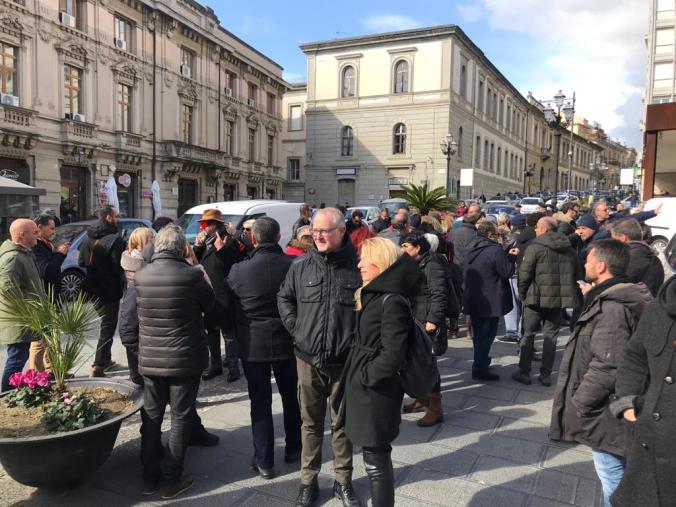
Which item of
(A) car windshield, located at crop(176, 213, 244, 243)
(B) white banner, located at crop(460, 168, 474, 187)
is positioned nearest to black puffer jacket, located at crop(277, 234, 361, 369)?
(A) car windshield, located at crop(176, 213, 244, 243)

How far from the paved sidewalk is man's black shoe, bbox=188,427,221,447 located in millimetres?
56

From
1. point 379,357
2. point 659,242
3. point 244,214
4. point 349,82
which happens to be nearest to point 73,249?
point 244,214

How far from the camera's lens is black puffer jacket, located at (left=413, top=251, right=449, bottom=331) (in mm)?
4555

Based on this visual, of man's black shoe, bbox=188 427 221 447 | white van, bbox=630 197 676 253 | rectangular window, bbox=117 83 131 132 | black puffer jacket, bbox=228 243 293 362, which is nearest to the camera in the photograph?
black puffer jacket, bbox=228 243 293 362

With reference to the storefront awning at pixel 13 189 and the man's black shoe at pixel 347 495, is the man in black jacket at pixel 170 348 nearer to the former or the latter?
the man's black shoe at pixel 347 495

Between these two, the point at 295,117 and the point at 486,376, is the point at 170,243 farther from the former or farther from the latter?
the point at 295,117

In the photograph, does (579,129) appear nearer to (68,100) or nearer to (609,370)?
(68,100)

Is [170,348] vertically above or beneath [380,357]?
beneath

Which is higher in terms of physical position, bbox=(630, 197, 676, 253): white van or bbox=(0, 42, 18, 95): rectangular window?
bbox=(0, 42, 18, 95): rectangular window

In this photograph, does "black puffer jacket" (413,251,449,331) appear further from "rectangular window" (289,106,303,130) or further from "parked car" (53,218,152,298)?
"rectangular window" (289,106,303,130)

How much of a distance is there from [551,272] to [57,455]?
4.76 m

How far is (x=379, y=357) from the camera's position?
8.80 feet

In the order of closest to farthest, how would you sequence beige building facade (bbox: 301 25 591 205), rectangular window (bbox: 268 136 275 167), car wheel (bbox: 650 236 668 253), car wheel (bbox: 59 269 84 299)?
car wheel (bbox: 59 269 84 299)
car wheel (bbox: 650 236 668 253)
rectangular window (bbox: 268 136 275 167)
beige building facade (bbox: 301 25 591 205)

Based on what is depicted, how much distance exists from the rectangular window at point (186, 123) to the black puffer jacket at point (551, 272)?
2725 cm
